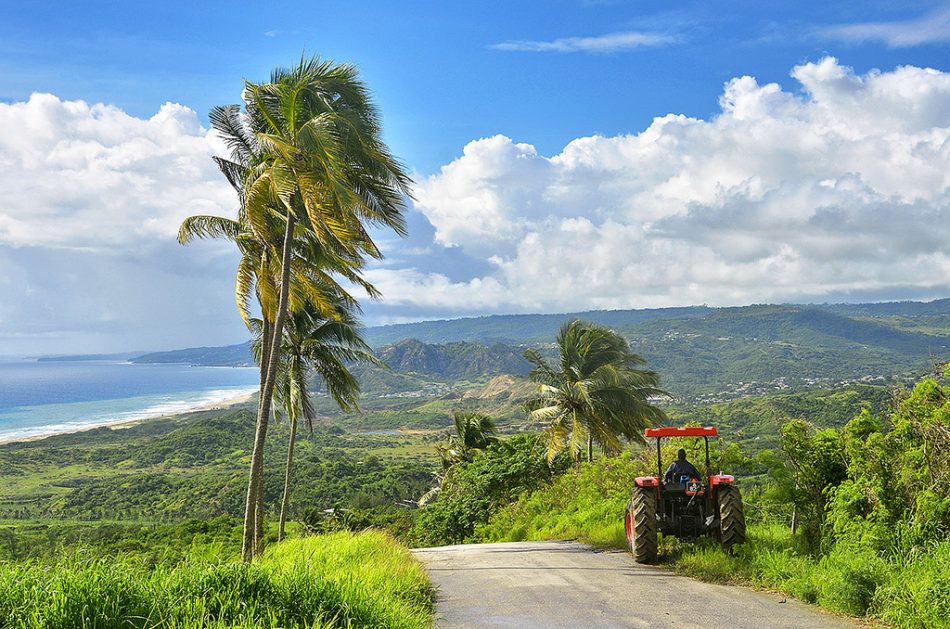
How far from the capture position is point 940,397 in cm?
914

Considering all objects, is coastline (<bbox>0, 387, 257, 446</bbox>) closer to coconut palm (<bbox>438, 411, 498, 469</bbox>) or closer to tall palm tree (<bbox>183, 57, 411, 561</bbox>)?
coconut palm (<bbox>438, 411, 498, 469</bbox>)

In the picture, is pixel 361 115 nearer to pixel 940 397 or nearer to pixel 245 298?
pixel 245 298

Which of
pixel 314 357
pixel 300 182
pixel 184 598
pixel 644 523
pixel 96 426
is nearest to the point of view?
pixel 184 598

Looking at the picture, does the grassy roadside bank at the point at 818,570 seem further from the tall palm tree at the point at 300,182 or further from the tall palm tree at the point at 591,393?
the tall palm tree at the point at 591,393

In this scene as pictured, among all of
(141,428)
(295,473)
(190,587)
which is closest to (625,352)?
(190,587)

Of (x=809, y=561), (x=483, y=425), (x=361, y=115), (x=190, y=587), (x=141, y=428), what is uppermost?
(x=361, y=115)

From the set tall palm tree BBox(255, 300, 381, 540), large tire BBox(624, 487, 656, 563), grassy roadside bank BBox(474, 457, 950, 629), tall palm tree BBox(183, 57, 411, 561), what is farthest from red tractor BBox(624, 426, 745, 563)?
tall palm tree BBox(255, 300, 381, 540)

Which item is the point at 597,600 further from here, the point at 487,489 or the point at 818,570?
the point at 487,489

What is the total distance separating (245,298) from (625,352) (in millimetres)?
19037

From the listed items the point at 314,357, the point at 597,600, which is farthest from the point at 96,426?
the point at 597,600

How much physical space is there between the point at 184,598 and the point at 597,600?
16.5 feet

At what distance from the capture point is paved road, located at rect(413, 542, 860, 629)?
7.47m

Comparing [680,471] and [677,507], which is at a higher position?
[680,471]

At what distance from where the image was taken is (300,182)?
13.8 meters
